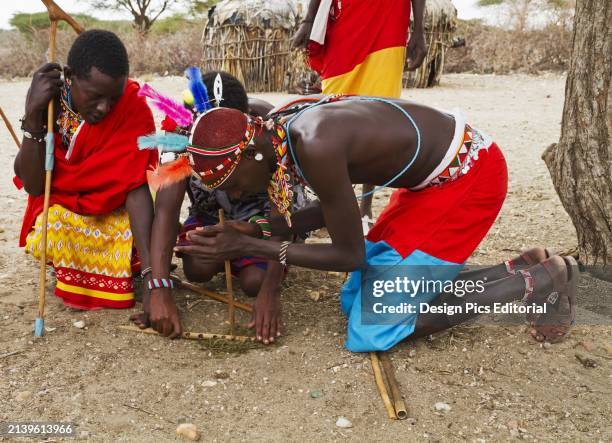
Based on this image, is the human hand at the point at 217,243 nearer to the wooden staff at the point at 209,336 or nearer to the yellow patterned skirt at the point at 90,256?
the wooden staff at the point at 209,336

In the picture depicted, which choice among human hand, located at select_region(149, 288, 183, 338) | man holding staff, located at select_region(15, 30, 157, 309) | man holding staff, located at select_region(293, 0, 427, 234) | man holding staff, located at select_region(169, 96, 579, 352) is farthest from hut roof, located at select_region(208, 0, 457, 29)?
human hand, located at select_region(149, 288, 183, 338)

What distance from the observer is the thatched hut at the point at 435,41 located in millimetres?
11453

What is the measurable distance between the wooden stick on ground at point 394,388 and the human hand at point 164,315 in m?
0.82

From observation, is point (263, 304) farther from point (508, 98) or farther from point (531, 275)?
point (508, 98)

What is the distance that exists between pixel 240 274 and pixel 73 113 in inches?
40.0

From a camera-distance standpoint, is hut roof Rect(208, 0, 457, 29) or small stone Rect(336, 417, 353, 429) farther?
hut roof Rect(208, 0, 457, 29)

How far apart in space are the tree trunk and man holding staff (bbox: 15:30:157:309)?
6.33 feet

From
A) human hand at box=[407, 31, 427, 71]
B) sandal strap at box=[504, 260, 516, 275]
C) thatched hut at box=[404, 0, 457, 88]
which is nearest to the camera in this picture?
sandal strap at box=[504, 260, 516, 275]

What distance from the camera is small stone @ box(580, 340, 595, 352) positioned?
244cm

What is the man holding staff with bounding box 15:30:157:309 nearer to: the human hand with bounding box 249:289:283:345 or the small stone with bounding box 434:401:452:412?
the human hand with bounding box 249:289:283:345

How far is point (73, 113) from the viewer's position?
2.70 meters

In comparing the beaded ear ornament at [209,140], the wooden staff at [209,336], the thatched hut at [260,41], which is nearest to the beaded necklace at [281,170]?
the beaded ear ornament at [209,140]

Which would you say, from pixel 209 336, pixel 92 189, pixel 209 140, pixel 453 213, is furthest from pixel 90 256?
pixel 453 213

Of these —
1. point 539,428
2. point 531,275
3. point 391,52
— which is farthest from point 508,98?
Result: point 539,428
